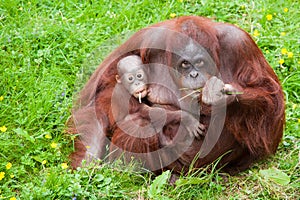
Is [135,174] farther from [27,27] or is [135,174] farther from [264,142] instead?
[27,27]

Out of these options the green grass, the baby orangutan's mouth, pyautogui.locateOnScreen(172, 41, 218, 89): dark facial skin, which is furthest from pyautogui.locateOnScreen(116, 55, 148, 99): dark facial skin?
the green grass

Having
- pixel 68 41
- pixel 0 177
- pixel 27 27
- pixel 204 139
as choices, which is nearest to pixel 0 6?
pixel 27 27

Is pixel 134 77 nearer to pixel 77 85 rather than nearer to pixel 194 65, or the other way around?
pixel 194 65

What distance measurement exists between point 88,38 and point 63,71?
38cm

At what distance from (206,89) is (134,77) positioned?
444mm

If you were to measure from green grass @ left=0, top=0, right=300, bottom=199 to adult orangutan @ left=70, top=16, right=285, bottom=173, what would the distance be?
15 centimetres

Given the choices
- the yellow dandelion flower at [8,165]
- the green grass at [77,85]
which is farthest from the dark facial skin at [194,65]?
the yellow dandelion flower at [8,165]

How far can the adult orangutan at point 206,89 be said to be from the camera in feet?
12.3

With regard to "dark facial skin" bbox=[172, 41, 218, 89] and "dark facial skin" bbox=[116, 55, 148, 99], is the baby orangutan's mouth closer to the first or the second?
"dark facial skin" bbox=[116, 55, 148, 99]

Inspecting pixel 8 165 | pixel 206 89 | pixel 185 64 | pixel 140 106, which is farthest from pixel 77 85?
pixel 206 89

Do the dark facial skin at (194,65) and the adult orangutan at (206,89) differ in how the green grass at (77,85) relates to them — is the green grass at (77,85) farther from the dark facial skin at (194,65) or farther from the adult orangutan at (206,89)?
the dark facial skin at (194,65)

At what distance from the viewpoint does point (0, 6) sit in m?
5.13

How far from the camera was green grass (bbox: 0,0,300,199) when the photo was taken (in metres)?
3.74

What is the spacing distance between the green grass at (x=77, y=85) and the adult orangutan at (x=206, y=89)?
0.15m
